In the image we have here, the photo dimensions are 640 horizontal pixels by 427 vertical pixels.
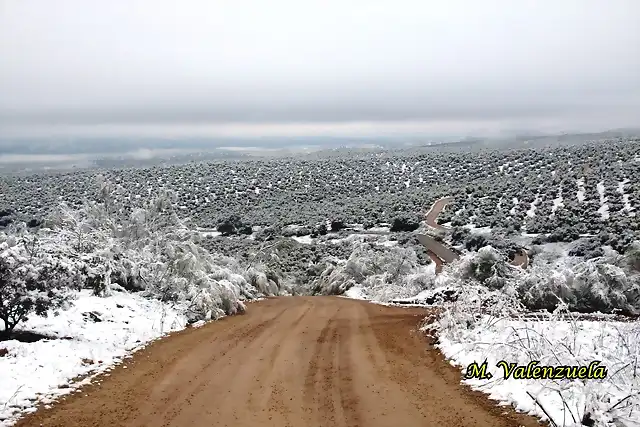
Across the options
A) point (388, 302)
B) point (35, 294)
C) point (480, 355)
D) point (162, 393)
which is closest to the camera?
point (162, 393)

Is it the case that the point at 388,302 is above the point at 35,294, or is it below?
below

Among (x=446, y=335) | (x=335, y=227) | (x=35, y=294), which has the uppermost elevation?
(x=35, y=294)

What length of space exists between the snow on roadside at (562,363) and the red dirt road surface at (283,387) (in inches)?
13.0

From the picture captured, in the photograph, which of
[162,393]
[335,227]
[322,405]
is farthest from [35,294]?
[335,227]

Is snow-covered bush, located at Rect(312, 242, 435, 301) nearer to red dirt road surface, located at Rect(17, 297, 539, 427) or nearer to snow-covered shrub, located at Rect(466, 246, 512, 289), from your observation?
snow-covered shrub, located at Rect(466, 246, 512, 289)

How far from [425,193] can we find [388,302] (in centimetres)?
3759

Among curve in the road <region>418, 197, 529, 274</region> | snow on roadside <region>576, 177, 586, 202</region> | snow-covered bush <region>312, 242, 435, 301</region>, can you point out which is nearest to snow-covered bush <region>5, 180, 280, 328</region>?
snow-covered bush <region>312, 242, 435, 301</region>

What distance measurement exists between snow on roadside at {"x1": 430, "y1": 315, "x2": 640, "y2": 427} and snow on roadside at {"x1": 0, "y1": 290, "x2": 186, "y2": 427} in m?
6.29

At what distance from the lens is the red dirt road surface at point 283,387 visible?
6.77m

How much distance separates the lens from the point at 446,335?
10.8 metres

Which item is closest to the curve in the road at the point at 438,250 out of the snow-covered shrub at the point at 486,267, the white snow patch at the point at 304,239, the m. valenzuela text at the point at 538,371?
the snow-covered shrub at the point at 486,267

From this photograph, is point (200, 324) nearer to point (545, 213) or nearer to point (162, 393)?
point (162, 393)

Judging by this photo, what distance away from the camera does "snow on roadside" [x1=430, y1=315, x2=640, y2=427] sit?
5906 millimetres

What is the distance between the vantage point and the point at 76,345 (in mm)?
9516
